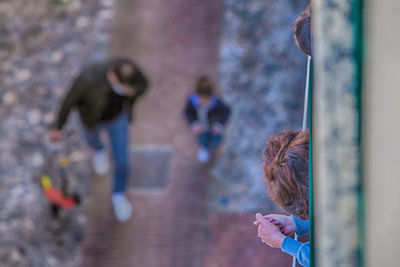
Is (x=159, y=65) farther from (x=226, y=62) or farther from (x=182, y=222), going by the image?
(x=182, y=222)

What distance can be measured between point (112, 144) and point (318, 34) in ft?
12.3

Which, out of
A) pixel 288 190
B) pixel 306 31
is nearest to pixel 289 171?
pixel 288 190

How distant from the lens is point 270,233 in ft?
5.37

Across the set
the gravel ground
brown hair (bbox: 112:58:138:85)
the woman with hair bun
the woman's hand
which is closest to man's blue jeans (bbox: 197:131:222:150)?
brown hair (bbox: 112:58:138:85)

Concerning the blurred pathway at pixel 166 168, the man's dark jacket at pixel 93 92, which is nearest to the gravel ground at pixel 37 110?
the blurred pathway at pixel 166 168

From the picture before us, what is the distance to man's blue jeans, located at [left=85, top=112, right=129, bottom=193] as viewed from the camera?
13.4ft

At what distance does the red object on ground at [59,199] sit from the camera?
4555 millimetres

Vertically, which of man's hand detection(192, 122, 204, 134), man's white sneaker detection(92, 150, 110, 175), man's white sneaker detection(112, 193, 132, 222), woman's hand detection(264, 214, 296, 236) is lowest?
man's white sneaker detection(112, 193, 132, 222)

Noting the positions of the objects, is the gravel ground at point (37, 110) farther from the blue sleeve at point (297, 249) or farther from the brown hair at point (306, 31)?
the brown hair at point (306, 31)

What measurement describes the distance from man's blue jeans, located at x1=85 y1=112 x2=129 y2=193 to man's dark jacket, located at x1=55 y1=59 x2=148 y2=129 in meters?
0.13

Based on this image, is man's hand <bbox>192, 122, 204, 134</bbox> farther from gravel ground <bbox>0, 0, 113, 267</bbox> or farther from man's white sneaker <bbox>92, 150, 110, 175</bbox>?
gravel ground <bbox>0, 0, 113, 267</bbox>

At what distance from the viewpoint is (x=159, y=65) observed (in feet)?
17.5

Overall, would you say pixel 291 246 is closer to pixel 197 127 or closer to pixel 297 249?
pixel 297 249

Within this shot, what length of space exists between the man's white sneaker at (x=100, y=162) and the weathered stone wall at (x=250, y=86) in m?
1.05
